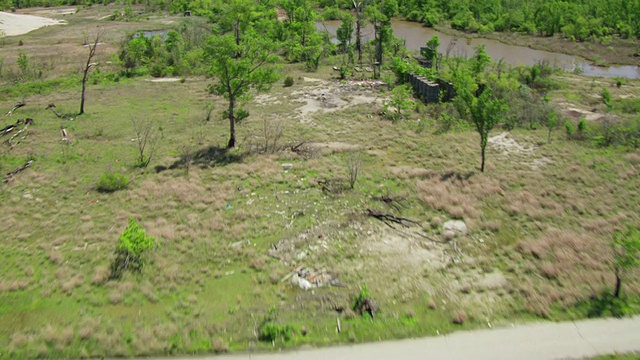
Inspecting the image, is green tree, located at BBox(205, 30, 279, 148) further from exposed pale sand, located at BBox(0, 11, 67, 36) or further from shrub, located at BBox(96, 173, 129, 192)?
exposed pale sand, located at BBox(0, 11, 67, 36)

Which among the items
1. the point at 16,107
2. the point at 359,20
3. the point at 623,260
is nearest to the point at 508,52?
the point at 359,20

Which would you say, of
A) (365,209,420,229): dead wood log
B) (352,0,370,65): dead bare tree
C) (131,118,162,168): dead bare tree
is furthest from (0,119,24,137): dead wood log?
(352,0,370,65): dead bare tree

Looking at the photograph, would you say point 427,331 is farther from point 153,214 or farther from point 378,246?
point 153,214

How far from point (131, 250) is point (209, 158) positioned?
9.12 m

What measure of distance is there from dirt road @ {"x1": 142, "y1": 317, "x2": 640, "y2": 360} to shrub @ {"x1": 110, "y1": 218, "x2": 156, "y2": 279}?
4.16m

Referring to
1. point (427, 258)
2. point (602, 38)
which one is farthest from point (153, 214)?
point (602, 38)

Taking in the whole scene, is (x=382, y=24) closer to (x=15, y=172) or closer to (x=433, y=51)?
(x=433, y=51)

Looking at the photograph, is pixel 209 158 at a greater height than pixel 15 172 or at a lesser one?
lesser

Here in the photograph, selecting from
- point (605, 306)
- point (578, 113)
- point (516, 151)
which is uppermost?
point (578, 113)

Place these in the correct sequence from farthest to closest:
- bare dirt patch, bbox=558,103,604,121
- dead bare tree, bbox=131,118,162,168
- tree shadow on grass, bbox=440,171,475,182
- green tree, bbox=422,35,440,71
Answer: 1. green tree, bbox=422,35,440,71
2. bare dirt patch, bbox=558,103,604,121
3. dead bare tree, bbox=131,118,162,168
4. tree shadow on grass, bbox=440,171,475,182

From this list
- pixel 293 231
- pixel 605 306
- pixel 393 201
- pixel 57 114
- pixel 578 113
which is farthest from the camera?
pixel 578 113

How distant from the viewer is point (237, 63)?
21516 millimetres

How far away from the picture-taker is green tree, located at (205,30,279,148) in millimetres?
21094

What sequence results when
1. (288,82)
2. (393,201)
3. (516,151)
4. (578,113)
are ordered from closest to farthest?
(393,201) → (516,151) → (578,113) → (288,82)
